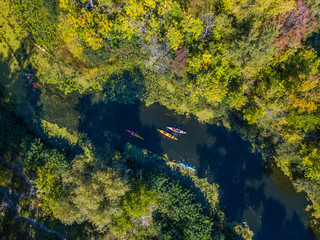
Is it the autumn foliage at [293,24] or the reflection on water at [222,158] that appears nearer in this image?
the autumn foliage at [293,24]

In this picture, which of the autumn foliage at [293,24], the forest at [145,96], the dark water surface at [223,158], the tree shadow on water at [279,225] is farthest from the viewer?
the dark water surface at [223,158]

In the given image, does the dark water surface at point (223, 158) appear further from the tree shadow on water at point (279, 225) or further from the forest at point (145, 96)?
the forest at point (145, 96)

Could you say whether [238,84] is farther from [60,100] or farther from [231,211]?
[60,100]

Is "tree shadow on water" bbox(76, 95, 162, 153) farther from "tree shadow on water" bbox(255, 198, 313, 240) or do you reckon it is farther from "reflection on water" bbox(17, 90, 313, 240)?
"tree shadow on water" bbox(255, 198, 313, 240)

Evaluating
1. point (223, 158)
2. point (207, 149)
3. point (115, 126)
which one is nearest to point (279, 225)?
point (223, 158)

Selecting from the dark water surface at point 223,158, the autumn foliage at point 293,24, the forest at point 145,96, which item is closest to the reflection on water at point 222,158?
the dark water surface at point 223,158

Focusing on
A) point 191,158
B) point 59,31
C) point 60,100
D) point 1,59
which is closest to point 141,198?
point 191,158

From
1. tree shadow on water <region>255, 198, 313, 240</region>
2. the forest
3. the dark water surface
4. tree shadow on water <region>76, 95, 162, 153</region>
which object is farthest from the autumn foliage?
tree shadow on water <region>255, 198, 313, 240</region>
